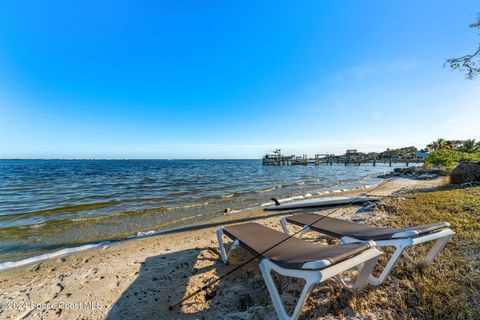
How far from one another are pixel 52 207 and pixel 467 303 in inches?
451

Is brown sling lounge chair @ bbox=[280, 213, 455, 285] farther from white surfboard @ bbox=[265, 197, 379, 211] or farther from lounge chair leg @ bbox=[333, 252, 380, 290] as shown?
white surfboard @ bbox=[265, 197, 379, 211]

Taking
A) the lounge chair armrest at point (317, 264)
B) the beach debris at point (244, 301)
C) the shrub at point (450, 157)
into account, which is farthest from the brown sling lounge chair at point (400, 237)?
the shrub at point (450, 157)

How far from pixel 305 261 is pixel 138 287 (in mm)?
2315

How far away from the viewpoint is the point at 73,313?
2.37 metres

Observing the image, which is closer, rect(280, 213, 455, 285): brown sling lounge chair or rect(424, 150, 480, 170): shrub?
rect(280, 213, 455, 285): brown sling lounge chair

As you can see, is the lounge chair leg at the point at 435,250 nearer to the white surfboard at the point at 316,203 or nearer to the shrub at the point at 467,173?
the white surfboard at the point at 316,203

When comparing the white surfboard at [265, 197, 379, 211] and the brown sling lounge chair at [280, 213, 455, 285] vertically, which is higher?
the brown sling lounge chair at [280, 213, 455, 285]

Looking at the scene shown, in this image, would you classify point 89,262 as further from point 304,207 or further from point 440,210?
point 440,210

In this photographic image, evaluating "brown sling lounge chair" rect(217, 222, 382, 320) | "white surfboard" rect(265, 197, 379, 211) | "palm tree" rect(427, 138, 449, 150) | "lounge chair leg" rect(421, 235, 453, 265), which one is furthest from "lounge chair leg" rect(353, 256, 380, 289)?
"palm tree" rect(427, 138, 449, 150)

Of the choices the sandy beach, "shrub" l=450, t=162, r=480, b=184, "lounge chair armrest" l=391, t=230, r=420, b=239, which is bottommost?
the sandy beach

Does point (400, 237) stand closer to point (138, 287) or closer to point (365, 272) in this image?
point (365, 272)

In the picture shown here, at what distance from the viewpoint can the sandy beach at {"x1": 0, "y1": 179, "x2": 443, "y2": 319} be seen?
2295 millimetres

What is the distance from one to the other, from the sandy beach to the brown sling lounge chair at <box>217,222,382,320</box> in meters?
0.36

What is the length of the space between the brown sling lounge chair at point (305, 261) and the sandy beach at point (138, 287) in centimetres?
36
